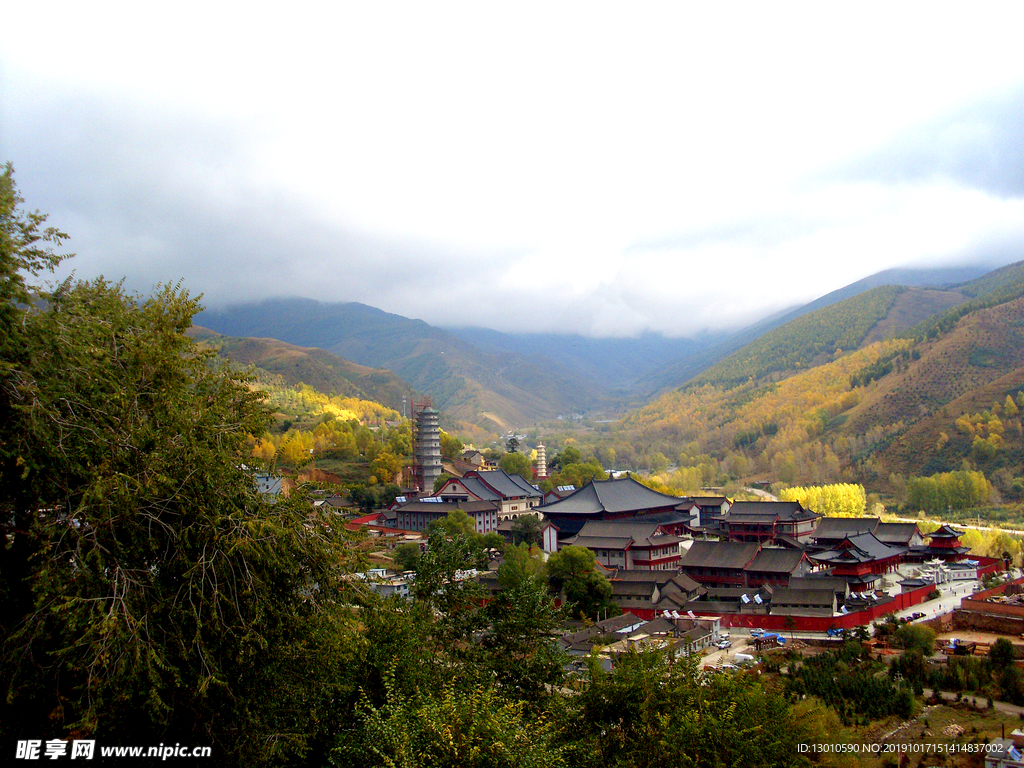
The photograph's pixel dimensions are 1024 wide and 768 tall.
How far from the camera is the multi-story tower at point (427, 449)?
66.9 metres


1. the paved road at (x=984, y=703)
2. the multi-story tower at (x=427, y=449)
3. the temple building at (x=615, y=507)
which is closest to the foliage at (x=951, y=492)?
the temple building at (x=615, y=507)

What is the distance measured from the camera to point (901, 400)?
10106 centimetres

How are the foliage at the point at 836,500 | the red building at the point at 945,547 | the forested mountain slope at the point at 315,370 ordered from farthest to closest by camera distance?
the forested mountain slope at the point at 315,370
the foliage at the point at 836,500
the red building at the point at 945,547

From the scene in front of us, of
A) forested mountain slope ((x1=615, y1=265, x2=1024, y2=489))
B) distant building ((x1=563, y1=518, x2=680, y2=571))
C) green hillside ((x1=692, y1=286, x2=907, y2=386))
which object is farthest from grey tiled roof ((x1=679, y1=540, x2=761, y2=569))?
green hillside ((x1=692, y1=286, x2=907, y2=386))

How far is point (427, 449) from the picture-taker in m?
67.8

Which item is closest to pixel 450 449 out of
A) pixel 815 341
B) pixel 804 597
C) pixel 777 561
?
pixel 777 561

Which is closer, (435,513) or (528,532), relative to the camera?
(528,532)

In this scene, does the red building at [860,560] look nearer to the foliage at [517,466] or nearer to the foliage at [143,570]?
the foliage at [517,466]

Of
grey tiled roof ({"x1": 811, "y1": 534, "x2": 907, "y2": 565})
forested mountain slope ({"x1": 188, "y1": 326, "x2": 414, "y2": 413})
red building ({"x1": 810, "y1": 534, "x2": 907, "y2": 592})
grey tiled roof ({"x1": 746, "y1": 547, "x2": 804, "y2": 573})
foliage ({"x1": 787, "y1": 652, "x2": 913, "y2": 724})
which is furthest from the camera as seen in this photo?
forested mountain slope ({"x1": 188, "y1": 326, "x2": 414, "y2": 413})

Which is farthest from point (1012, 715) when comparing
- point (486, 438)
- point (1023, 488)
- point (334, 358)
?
point (334, 358)

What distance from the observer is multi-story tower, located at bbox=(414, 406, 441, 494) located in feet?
220

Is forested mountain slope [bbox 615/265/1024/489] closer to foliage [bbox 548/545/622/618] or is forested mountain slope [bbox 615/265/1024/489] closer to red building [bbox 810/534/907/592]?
red building [bbox 810/534/907/592]

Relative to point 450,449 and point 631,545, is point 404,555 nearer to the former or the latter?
point 631,545

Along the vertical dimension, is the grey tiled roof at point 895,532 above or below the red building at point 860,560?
above
